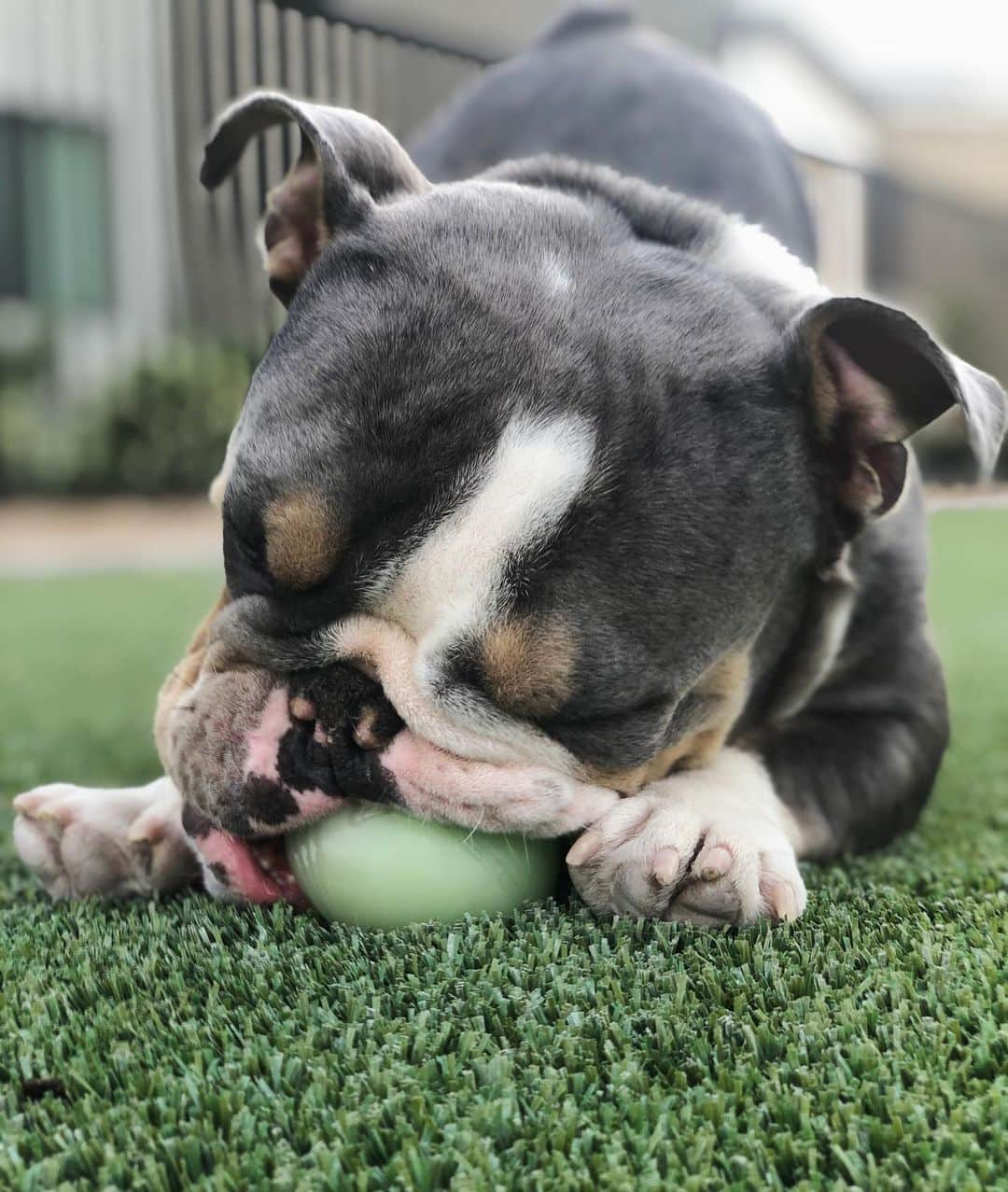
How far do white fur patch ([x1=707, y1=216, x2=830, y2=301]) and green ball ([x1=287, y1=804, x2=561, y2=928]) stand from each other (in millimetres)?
1248

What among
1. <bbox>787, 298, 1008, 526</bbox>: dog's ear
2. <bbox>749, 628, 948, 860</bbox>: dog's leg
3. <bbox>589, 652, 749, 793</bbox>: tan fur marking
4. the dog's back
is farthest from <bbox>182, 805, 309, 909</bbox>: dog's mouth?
the dog's back

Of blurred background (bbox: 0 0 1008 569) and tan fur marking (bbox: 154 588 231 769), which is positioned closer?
tan fur marking (bbox: 154 588 231 769)

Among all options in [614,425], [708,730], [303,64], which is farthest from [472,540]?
[303,64]

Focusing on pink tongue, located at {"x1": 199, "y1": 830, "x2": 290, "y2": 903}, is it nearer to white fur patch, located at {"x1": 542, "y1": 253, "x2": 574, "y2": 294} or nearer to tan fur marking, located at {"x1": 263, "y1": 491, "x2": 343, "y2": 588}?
tan fur marking, located at {"x1": 263, "y1": 491, "x2": 343, "y2": 588}

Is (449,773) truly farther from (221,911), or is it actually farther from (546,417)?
(546,417)

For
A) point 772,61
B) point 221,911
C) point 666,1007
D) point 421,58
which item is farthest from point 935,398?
point 772,61

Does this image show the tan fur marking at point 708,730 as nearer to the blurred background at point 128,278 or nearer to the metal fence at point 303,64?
the metal fence at point 303,64

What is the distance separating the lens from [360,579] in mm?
2197

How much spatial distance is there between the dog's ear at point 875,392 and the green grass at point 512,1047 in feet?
2.39

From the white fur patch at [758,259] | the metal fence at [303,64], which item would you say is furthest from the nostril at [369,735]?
the metal fence at [303,64]

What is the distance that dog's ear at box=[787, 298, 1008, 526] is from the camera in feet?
7.34

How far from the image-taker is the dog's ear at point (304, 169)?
105 inches

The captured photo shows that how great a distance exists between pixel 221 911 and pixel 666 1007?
767mm

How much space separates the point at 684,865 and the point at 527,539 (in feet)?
1.82
